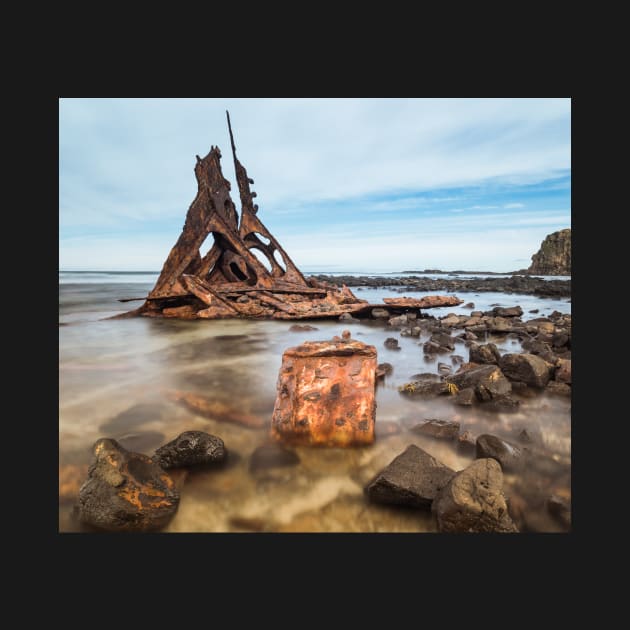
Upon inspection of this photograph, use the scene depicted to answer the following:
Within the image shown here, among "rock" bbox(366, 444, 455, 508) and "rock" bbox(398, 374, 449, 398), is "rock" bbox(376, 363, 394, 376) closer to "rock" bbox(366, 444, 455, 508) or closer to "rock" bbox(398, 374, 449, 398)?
"rock" bbox(398, 374, 449, 398)

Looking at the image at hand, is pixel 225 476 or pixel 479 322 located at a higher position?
pixel 479 322

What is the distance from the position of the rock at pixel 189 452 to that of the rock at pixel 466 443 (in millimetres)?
1746

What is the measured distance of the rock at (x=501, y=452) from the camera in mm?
2225

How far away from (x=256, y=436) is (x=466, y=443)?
63.5 inches

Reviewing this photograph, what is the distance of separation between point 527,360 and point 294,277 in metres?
9.79

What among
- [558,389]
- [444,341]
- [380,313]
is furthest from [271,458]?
[380,313]

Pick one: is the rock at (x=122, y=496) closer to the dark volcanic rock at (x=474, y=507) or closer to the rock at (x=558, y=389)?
the dark volcanic rock at (x=474, y=507)

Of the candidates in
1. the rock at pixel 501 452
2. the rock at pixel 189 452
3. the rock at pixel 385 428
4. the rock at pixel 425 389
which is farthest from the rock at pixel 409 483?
the rock at pixel 425 389

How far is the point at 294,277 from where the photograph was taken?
41.9 ft

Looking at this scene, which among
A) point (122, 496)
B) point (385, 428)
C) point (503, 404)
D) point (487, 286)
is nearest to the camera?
point (122, 496)

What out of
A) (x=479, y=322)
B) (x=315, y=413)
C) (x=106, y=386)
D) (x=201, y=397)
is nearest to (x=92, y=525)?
(x=315, y=413)

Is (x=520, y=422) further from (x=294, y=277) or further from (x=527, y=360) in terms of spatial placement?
(x=294, y=277)

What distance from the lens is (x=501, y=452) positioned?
228 cm

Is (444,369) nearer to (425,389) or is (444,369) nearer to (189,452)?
(425,389)
